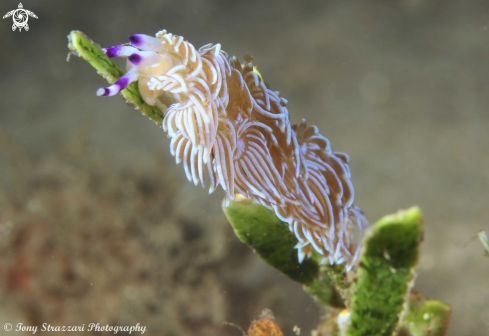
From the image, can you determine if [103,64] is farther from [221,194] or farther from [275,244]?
[221,194]

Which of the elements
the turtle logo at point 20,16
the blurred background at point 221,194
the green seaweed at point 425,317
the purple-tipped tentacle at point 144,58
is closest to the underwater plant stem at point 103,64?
the purple-tipped tentacle at point 144,58

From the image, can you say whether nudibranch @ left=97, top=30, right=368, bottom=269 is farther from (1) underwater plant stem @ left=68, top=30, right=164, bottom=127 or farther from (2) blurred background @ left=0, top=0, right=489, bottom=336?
(2) blurred background @ left=0, top=0, right=489, bottom=336

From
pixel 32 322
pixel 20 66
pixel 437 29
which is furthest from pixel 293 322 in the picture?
pixel 20 66

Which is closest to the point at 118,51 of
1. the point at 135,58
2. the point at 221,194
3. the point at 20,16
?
the point at 135,58

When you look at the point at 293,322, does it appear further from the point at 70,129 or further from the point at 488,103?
the point at 70,129

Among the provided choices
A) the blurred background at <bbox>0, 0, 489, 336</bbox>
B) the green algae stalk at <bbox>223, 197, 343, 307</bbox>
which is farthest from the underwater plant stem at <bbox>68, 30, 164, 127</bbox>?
the blurred background at <bbox>0, 0, 489, 336</bbox>

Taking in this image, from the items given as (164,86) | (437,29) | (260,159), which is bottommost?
(260,159)
